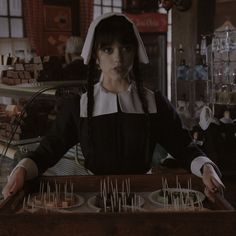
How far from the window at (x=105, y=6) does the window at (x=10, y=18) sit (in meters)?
1.32

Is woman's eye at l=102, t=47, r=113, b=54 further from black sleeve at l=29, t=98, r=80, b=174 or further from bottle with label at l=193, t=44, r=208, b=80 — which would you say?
bottle with label at l=193, t=44, r=208, b=80

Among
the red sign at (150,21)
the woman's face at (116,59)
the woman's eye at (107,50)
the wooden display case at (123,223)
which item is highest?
the red sign at (150,21)

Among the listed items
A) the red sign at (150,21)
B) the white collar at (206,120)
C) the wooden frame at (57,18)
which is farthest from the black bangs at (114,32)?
the wooden frame at (57,18)

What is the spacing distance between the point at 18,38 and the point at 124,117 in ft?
14.5

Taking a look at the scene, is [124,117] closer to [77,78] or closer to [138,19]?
[77,78]

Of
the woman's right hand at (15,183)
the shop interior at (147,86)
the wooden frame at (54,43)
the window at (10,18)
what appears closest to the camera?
the shop interior at (147,86)

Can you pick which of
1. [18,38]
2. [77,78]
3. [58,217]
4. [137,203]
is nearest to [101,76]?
[137,203]

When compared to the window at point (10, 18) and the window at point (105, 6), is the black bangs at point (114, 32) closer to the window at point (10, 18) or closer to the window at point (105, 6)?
the window at point (10, 18)

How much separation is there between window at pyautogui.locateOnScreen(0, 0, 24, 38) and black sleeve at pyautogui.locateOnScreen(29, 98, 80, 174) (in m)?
4.28

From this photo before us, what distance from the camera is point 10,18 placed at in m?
5.27

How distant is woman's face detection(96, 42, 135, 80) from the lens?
1.21 metres

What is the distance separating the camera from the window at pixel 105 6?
6.27 metres

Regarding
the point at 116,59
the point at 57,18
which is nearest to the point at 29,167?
the point at 116,59

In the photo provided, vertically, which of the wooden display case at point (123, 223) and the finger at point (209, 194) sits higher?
the wooden display case at point (123, 223)
